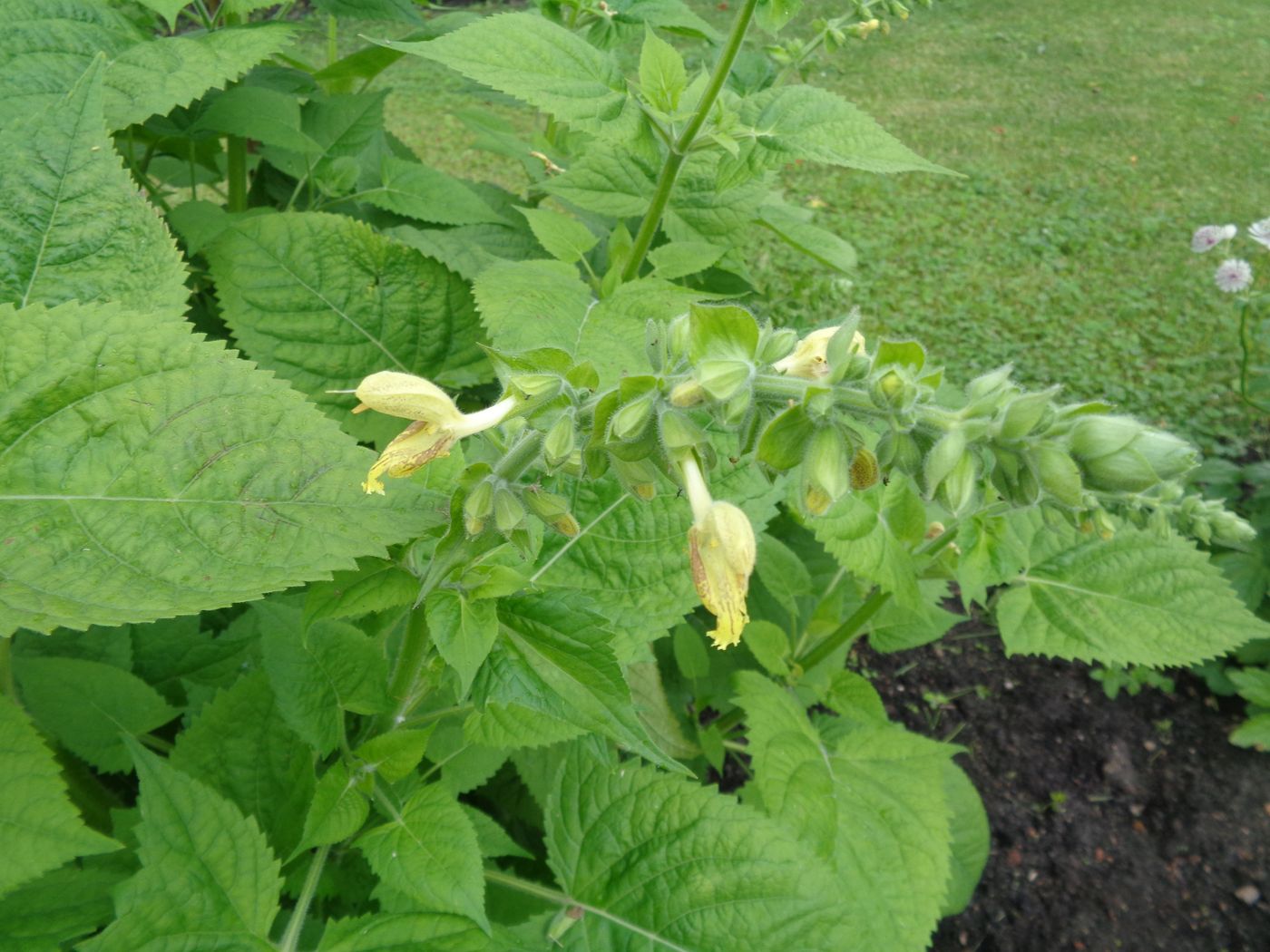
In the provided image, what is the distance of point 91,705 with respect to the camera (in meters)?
1.57

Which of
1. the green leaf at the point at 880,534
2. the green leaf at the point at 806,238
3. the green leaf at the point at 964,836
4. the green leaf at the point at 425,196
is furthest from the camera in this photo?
the green leaf at the point at 964,836

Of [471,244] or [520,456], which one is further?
[471,244]

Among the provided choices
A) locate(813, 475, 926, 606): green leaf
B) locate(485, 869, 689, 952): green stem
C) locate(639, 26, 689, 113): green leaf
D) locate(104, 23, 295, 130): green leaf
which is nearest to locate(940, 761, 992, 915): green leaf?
locate(813, 475, 926, 606): green leaf

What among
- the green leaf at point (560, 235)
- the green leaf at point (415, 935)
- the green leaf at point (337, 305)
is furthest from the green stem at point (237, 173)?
the green leaf at point (415, 935)

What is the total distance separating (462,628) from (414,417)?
0.26m

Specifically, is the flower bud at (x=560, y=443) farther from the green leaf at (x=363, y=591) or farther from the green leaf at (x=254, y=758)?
the green leaf at (x=254, y=758)

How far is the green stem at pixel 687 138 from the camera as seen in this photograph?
180 centimetres

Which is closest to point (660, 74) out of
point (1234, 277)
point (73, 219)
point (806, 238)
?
point (806, 238)

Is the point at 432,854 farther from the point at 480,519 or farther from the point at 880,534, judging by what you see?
the point at 880,534

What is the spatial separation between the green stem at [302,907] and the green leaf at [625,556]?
0.54 metres

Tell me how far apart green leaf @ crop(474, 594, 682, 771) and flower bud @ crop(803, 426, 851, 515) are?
320mm

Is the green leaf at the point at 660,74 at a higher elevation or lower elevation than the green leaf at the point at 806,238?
higher

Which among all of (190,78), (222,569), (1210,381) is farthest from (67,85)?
(1210,381)

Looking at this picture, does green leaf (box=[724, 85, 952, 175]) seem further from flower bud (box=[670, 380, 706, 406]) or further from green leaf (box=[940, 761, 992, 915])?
green leaf (box=[940, 761, 992, 915])
